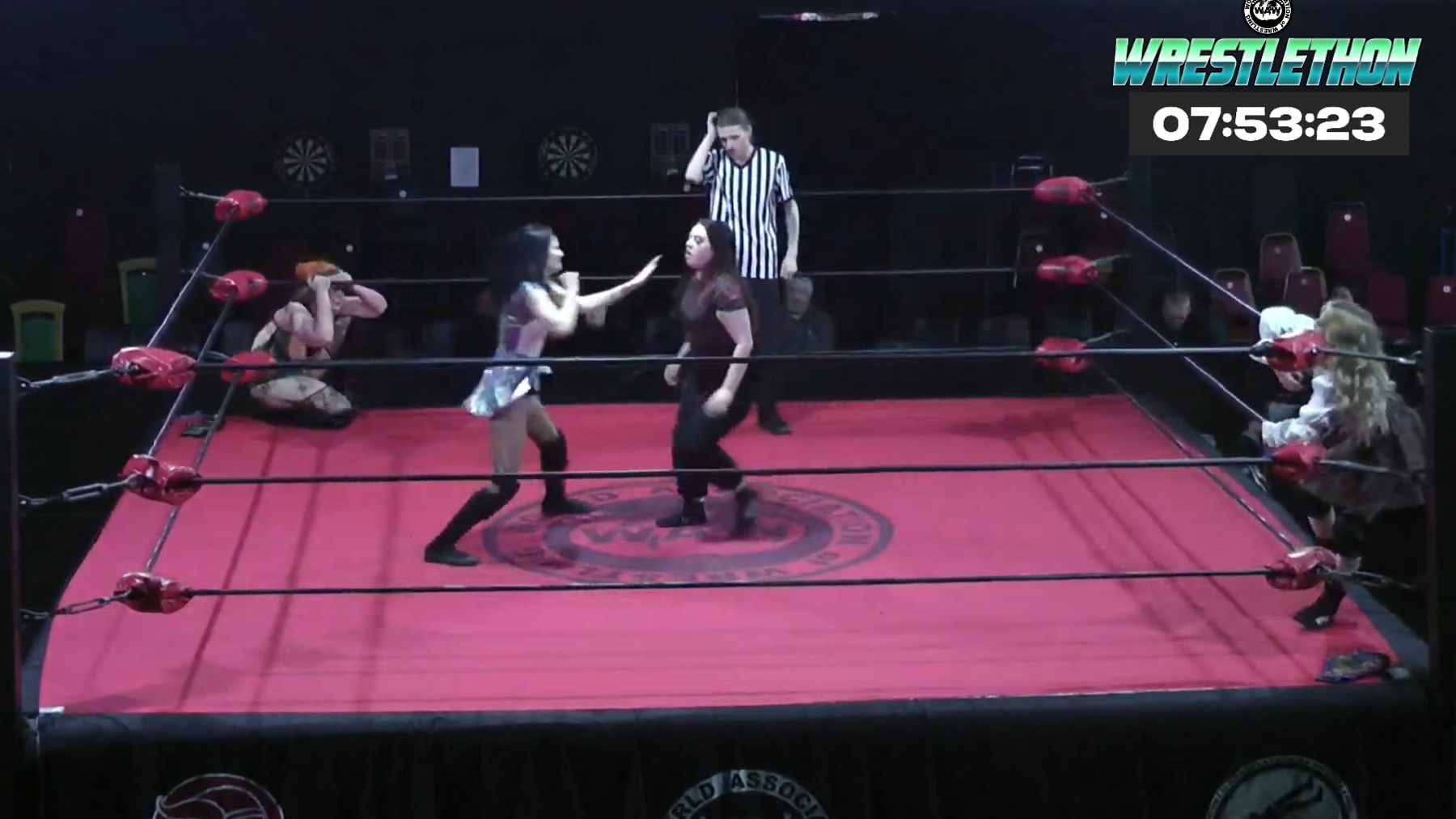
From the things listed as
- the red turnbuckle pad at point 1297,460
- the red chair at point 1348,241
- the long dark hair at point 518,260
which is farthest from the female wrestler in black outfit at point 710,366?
the red chair at point 1348,241

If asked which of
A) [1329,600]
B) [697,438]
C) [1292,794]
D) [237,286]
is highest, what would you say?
[237,286]

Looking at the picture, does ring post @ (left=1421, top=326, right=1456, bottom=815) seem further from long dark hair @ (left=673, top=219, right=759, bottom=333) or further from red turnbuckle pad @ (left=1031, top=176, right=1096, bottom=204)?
red turnbuckle pad @ (left=1031, top=176, right=1096, bottom=204)

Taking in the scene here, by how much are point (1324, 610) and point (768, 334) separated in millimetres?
2336

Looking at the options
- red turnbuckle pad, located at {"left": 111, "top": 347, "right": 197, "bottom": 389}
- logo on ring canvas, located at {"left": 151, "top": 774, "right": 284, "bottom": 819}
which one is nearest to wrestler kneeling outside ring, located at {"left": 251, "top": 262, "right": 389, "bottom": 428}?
red turnbuckle pad, located at {"left": 111, "top": 347, "right": 197, "bottom": 389}

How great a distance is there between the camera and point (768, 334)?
17.7 ft

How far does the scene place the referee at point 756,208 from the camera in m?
5.21

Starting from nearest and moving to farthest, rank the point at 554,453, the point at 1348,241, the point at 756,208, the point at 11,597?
the point at 11,597
the point at 554,453
the point at 756,208
the point at 1348,241

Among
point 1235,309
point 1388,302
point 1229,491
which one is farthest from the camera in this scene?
point 1388,302

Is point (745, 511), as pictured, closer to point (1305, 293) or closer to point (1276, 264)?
point (1305, 293)

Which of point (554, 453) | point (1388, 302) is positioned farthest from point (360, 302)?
point (1388, 302)

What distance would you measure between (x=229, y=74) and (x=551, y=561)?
18.1ft

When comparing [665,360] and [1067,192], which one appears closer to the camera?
[665,360]

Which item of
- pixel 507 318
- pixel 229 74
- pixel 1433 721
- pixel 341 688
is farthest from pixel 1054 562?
pixel 229 74

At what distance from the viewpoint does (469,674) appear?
323 centimetres
